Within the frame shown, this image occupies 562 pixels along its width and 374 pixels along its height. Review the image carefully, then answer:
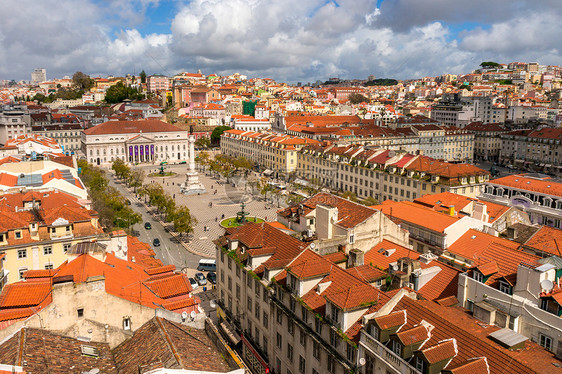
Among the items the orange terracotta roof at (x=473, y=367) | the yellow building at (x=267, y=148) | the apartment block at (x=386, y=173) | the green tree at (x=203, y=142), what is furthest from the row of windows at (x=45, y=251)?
the green tree at (x=203, y=142)

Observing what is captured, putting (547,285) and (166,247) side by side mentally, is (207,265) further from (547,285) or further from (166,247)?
(547,285)

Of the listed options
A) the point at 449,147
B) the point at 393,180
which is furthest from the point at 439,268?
the point at 449,147

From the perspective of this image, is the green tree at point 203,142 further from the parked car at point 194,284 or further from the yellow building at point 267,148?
the parked car at point 194,284

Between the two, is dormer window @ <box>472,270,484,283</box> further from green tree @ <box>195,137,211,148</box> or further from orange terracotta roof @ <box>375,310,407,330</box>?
green tree @ <box>195,137,211,148</box>

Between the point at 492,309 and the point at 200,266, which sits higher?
the point at 492,309

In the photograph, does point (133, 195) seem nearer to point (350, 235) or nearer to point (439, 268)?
point (350, 235)

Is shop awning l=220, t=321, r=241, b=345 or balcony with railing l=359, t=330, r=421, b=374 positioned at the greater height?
balcony with railing l=359, t=330, r=421, b=374

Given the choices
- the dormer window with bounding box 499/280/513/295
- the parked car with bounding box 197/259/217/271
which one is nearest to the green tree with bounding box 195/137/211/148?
the parked car with bounding box 197/259/217/271

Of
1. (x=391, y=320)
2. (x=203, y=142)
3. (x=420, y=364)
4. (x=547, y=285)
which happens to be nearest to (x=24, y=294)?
(x=391, y=320)
